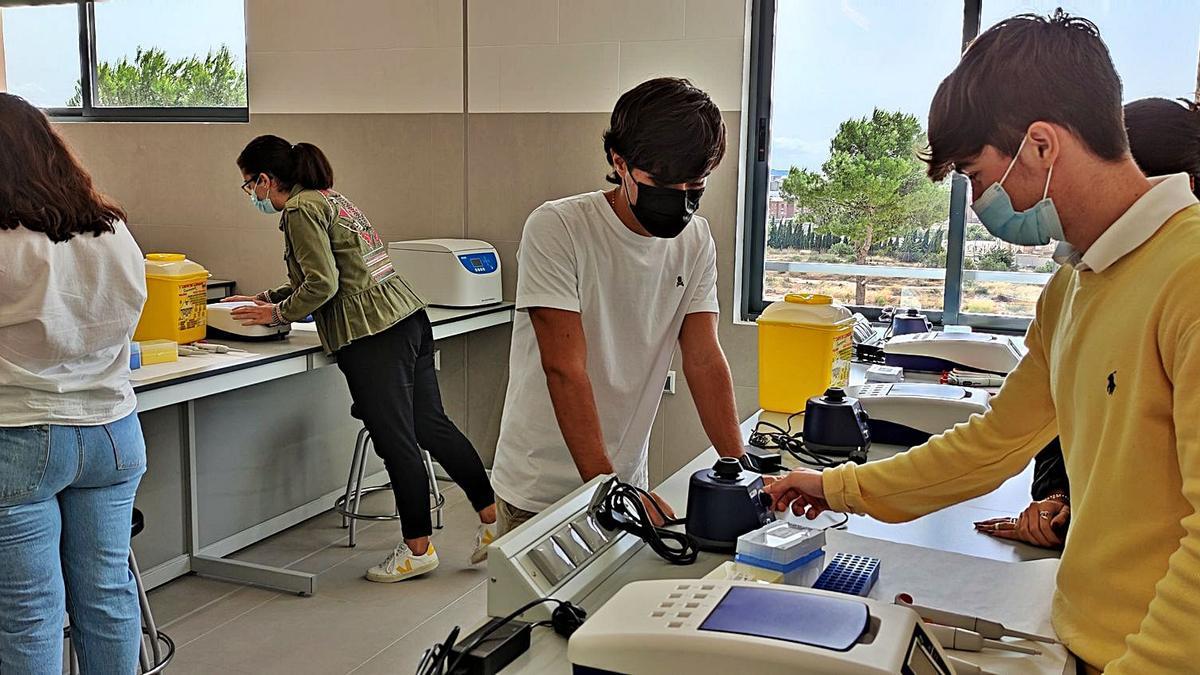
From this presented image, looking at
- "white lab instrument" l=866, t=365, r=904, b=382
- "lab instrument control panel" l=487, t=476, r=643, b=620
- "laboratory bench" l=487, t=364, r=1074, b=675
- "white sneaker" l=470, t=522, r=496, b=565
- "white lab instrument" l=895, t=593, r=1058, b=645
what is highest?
"white lab instrument" l=866, t=365, r=904, b=382

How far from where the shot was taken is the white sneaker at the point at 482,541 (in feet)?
11.2

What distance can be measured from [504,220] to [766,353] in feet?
7.34

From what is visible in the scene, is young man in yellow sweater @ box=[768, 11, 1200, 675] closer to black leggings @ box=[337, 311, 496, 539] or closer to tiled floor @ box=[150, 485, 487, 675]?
tiled floor @ box=[150, 485, 487, 675]

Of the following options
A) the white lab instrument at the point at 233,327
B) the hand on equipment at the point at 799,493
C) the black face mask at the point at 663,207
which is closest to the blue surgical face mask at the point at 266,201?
the white lab instrument at the point at 233,327

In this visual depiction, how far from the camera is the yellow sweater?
2.82 feet

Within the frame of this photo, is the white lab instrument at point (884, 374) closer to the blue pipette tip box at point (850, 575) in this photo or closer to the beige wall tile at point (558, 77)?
the blue pipette tip box at point (850, 575)

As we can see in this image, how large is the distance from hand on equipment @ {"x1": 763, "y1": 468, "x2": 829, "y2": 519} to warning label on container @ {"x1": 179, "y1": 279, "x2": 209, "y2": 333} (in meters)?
2.34

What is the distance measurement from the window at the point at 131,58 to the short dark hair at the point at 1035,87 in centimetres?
437

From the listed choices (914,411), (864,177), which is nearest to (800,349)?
(914,411)

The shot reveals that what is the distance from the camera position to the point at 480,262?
4.30 meters

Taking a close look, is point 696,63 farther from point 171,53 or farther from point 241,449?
point 171,53

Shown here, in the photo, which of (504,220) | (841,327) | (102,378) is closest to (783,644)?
(841,327)

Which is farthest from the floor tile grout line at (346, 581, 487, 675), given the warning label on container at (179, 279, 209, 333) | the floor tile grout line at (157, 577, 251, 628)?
the warning label on container at (179, 279, 209, 333)

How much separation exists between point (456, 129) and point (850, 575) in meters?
3.44
